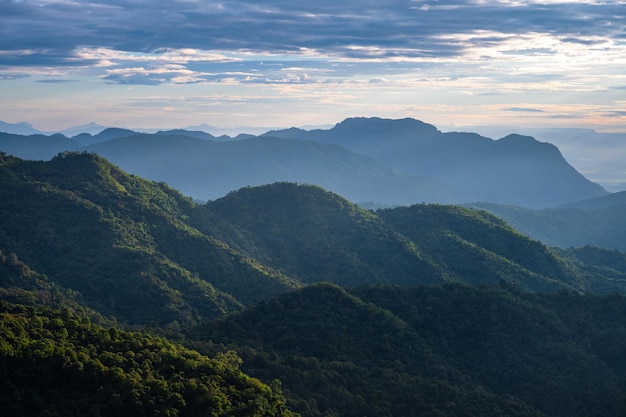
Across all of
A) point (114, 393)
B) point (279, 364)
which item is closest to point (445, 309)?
point (279, 364)

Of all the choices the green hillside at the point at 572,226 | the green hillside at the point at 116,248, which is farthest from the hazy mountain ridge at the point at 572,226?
the green hillside at the point at 116,248

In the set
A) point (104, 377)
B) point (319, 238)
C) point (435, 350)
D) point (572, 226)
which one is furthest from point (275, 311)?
point (572, 226)

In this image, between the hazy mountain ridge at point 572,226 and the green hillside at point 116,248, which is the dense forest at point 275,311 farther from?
the hazy mountain ridge at point 572,226

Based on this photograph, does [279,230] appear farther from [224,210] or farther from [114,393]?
[114,393]

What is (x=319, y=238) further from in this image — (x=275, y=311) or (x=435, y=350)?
(x=435, y=350)

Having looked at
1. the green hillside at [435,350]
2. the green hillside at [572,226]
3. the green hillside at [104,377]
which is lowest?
the green hillside at [572,226]

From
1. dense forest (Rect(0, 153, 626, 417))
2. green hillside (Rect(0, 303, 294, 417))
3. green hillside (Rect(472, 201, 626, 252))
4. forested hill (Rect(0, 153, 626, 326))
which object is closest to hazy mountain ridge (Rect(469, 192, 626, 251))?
green hillside (Rect(472, 201, 626, 252))

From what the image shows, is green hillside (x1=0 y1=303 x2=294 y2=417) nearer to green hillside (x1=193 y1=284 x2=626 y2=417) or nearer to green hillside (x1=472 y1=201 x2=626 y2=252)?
green hillside (x1=193 y1=284 x2=626 y2=417)
